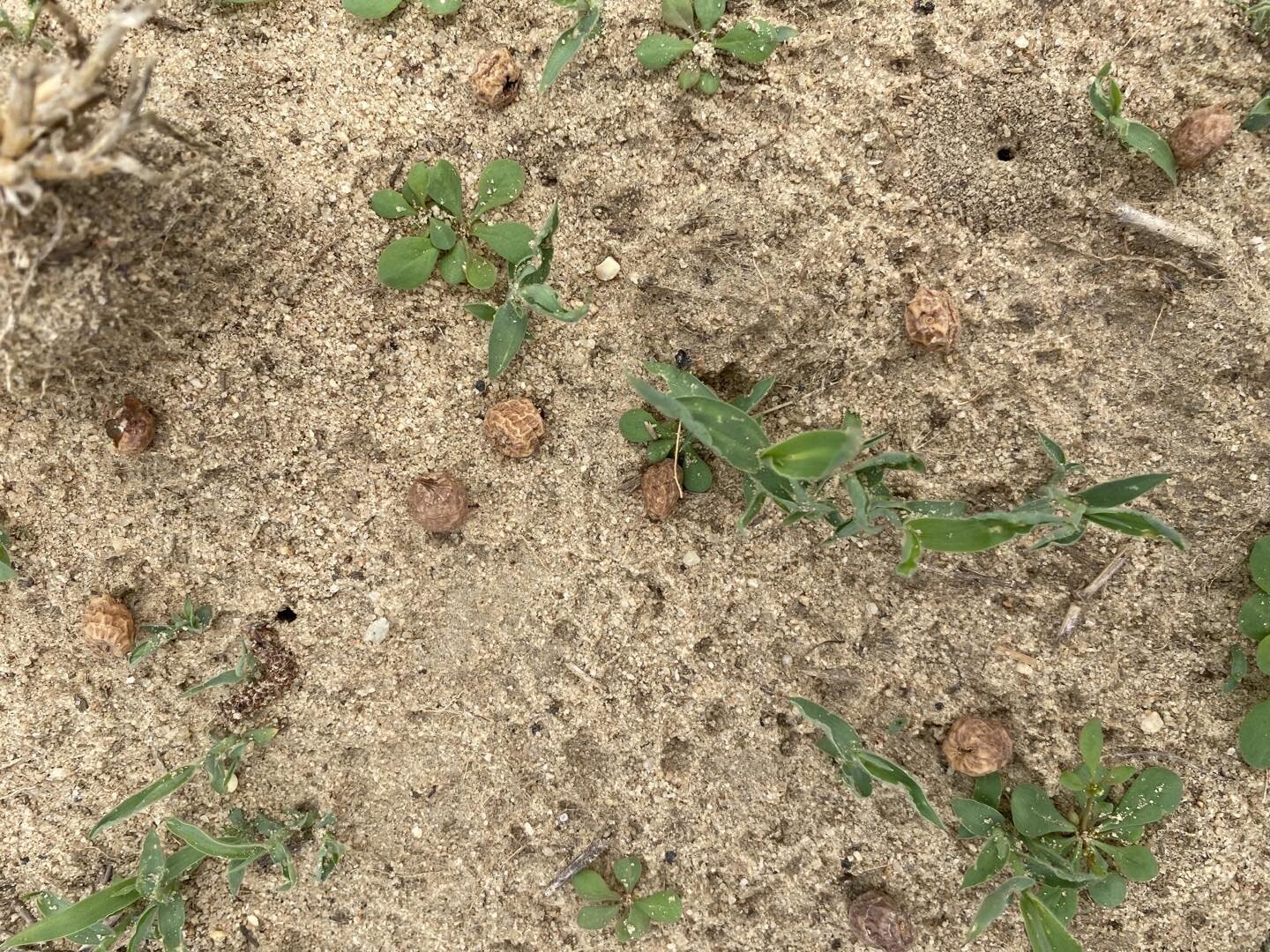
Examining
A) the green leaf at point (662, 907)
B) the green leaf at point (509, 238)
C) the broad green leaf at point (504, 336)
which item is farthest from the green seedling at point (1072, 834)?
the green leaf at point (509, 238)

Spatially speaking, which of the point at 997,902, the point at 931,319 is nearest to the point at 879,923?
the point at 997,902

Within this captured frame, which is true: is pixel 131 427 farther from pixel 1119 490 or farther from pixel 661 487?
pixel 1119 490

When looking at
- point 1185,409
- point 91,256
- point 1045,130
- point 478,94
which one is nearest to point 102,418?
point 91,256

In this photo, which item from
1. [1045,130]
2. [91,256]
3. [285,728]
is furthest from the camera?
[285,728]

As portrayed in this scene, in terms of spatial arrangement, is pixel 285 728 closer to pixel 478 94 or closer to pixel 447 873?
pixel 447 873

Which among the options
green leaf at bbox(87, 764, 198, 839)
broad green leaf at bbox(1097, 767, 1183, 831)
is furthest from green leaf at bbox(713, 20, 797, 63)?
green leaf at bbox(87, 764, 198, 839)

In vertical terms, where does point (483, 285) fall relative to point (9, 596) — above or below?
above

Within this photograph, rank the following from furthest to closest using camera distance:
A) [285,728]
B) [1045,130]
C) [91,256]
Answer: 1. [285,728]
2. [1045,130]
3. [91,256]
